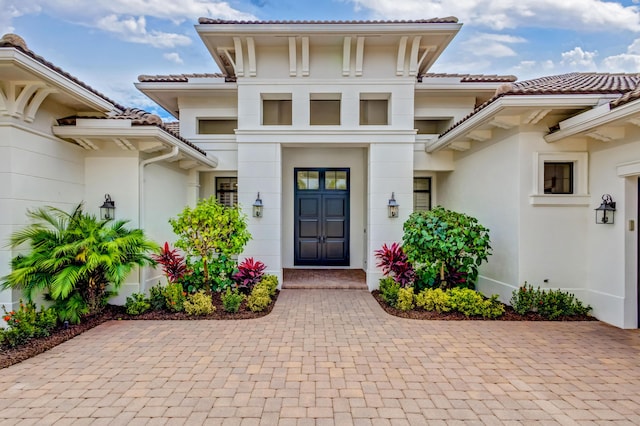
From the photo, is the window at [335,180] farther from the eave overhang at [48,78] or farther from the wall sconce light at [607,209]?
the wall sconce light at [607,209]

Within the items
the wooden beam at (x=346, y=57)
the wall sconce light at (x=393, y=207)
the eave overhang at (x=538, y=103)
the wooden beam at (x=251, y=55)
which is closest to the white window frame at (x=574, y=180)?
the eave overhang at (x=538, y=103)

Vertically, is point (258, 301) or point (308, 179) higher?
point (308, 179)

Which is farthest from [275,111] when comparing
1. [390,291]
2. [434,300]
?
[434,300]

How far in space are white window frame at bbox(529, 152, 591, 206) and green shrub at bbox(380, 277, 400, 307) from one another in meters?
2.96

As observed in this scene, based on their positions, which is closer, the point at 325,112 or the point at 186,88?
the point at 186,88

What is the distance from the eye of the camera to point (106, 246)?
4.98 metres

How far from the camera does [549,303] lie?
5488mm

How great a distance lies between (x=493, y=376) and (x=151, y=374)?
378cm

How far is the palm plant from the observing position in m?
4.57

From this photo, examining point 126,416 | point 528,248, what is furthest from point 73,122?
point 528,248

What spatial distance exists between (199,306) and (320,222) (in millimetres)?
4680

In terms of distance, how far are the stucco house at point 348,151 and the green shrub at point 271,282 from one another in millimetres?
441

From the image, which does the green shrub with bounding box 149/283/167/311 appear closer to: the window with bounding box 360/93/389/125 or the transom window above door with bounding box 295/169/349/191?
the transom window above door with bounding box 295/169/349/191

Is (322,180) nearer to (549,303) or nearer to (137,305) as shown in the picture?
(137,305)
